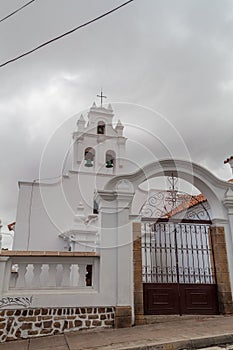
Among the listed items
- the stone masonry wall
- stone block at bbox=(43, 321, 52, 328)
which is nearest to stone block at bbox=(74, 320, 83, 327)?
the stone masonry wall

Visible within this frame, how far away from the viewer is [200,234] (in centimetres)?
712

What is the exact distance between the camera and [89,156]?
559 inches

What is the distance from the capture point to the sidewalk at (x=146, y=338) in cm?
425

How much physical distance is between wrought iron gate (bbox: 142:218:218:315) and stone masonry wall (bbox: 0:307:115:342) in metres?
1.08

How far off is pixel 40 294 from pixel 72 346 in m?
1.38

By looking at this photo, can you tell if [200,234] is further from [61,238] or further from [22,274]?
[61,238]

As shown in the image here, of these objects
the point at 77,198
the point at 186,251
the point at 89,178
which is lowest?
the point at 186,251

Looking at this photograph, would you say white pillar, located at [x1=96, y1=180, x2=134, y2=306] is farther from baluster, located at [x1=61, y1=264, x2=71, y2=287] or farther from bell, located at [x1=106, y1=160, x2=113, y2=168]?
bell, located at [x1=106, y1=160, x2=113, y2=168]

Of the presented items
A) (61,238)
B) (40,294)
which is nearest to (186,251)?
(40,294)

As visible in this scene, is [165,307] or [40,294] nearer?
[40,294]

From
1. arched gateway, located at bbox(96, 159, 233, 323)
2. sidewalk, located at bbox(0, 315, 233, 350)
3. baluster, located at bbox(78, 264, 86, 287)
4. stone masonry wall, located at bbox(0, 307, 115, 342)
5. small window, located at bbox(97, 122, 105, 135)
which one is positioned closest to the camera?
sidewalk, located at bbox(0, 315, 233, 350)

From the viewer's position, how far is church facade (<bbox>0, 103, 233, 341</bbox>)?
17.9 feet

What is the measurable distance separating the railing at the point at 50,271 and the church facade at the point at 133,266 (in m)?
0.02

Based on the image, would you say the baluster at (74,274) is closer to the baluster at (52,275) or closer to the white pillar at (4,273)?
the baluster at (52,275)
